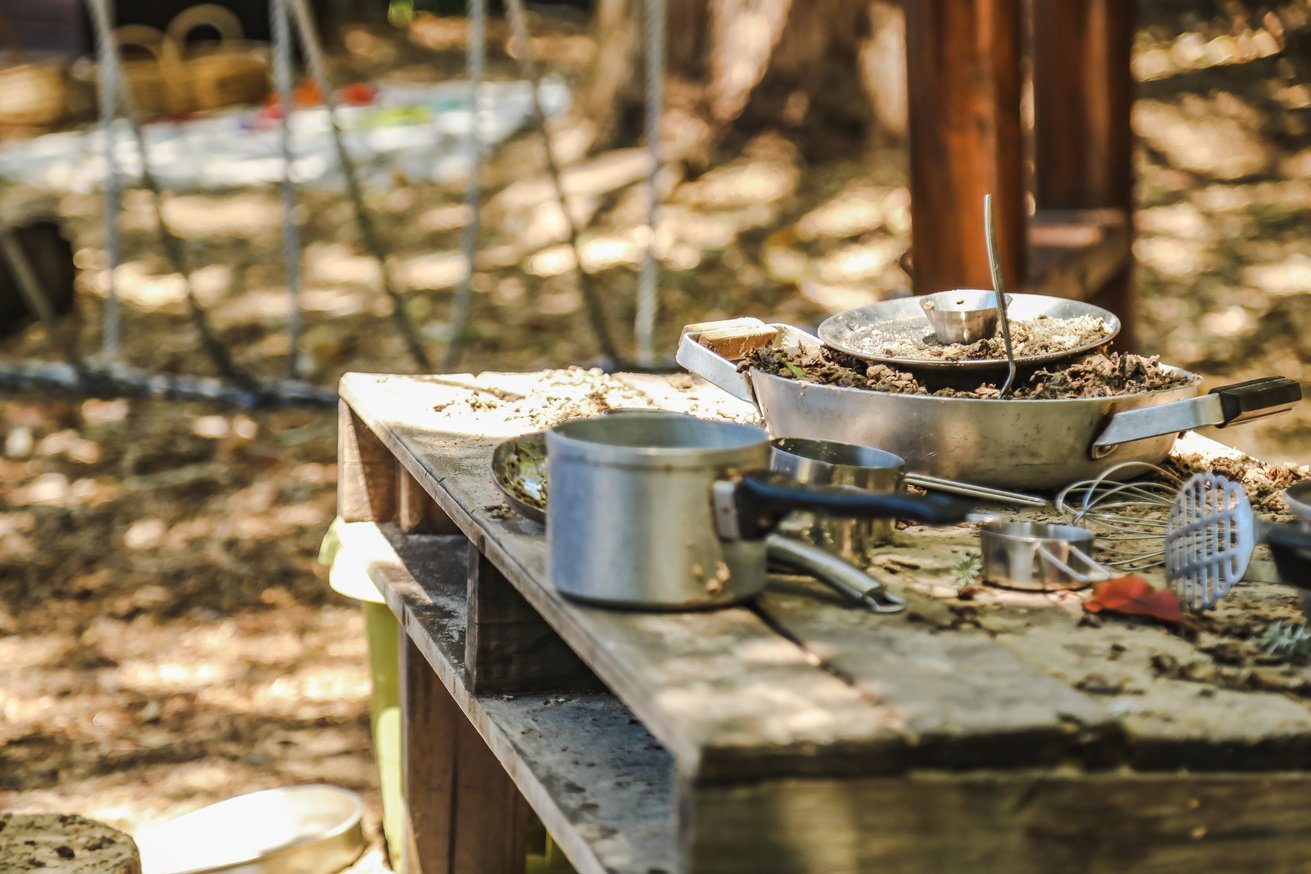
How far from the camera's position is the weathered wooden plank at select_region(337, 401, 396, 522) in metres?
2.01

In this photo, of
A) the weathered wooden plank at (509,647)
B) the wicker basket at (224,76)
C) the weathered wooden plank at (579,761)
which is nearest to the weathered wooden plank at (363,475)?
the weathered wooden plank at (579,761)

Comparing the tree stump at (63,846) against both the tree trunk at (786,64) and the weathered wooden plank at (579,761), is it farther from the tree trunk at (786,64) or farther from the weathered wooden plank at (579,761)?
the tree trunk at (786,64)

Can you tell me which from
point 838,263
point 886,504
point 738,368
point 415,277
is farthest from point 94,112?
point 886,504

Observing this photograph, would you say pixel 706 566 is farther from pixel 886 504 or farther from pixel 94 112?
pixel 94 112

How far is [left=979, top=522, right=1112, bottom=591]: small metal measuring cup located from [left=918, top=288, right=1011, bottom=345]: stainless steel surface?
0.42 meters

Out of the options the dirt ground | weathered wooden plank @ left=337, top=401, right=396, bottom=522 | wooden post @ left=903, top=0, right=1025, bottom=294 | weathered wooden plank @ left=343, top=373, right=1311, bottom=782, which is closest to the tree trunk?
the dirt ground

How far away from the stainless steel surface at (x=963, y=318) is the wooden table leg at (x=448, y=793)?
2.45 feet

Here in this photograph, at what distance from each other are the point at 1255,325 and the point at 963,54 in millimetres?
2203

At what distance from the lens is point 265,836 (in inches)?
87.1

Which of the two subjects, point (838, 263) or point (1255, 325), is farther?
point (838, 263)

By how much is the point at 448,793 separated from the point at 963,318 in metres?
0.89

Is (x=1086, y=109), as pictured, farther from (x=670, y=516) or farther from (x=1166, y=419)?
(x=670, y=516)

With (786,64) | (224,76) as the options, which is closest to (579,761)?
(786,64)

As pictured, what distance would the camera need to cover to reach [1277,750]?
100cm
